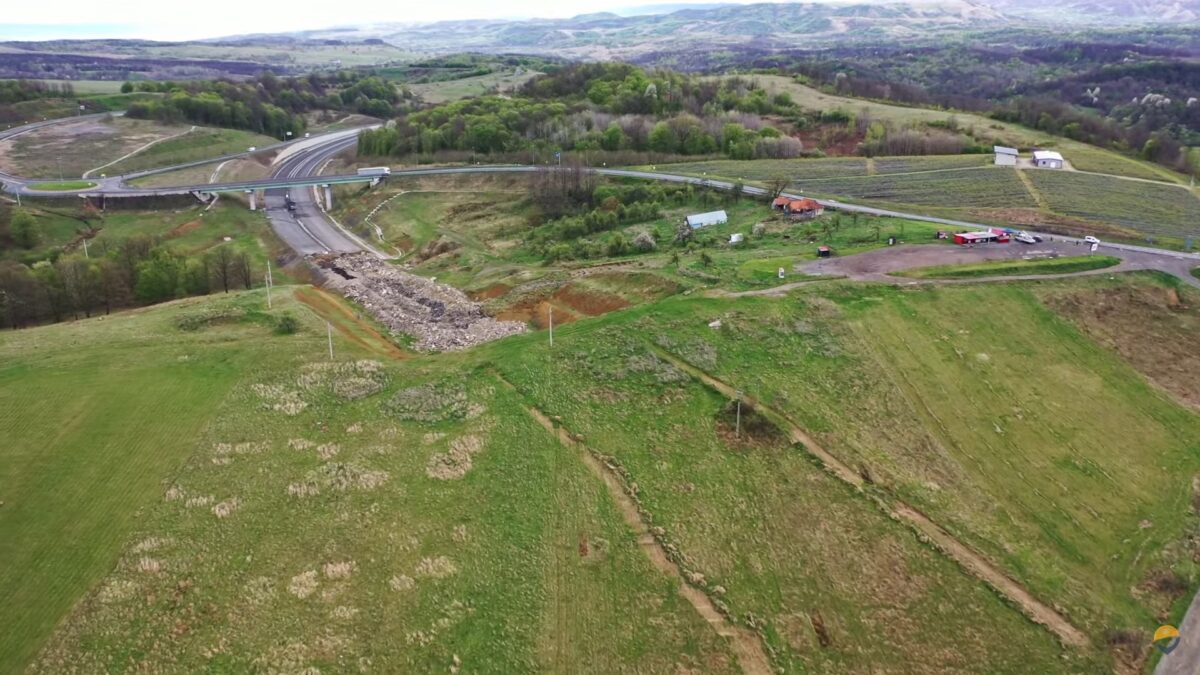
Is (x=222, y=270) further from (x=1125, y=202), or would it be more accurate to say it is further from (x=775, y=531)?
(x=1125, y=202)

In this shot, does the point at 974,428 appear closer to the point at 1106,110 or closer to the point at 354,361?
the point at 354,361

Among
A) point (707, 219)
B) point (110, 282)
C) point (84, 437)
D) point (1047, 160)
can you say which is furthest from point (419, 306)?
point (1047, 160)

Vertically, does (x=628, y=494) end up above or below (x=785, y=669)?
above

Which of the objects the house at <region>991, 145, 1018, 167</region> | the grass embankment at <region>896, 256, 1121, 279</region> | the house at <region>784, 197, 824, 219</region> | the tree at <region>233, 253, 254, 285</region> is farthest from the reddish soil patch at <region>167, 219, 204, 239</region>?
the house at <region>991, 145, 1018, 167</region>

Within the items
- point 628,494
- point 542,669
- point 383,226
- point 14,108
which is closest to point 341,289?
point 383,226

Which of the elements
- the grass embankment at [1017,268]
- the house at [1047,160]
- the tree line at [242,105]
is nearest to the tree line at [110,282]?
the grass embankment at [1017,268]

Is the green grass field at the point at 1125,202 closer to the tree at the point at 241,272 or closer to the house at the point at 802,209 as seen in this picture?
the house at the point at 802,209
